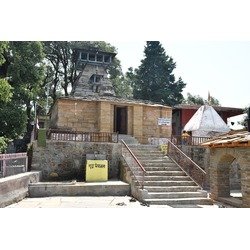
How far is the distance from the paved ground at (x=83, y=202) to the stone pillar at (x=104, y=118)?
9.06 metres

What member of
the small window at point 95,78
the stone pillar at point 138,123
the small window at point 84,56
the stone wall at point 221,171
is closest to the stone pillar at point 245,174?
the stone wall at point 221,171

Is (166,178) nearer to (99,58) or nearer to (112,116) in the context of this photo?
(112,116)

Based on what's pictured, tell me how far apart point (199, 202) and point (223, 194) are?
1.10 meters

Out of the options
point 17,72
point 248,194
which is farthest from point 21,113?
point 248,194

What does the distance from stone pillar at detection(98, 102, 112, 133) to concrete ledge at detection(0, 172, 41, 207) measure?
8.53 metres

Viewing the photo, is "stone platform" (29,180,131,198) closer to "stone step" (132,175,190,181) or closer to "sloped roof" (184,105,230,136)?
"stone step" (132,175,190,181)

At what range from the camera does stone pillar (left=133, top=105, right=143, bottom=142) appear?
20922 mm

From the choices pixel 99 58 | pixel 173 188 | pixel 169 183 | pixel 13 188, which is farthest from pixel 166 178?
pixel 99 58

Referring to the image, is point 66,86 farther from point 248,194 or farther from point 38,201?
point 248,194

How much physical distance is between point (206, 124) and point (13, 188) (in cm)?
1637

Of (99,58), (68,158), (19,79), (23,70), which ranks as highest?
(99,58)

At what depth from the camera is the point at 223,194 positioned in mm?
11000

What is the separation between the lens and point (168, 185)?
38.5 ft

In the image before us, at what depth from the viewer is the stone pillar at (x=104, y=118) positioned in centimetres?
2005
